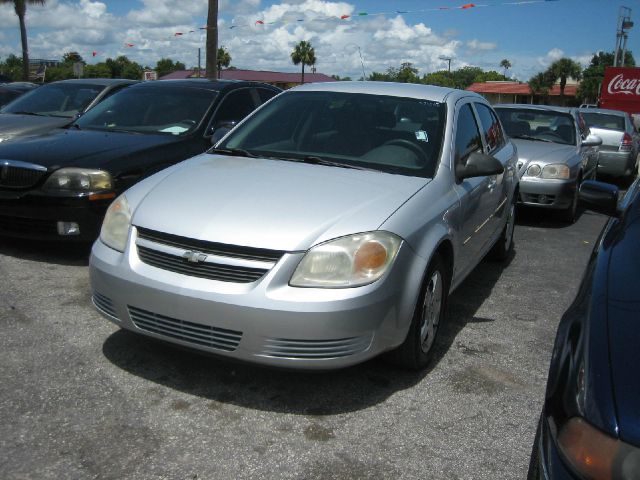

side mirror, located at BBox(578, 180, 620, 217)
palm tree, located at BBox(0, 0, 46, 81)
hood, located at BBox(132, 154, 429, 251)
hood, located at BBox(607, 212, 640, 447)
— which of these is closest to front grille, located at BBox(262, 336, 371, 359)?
hood, located at BBox(132, 154, 429, 251)

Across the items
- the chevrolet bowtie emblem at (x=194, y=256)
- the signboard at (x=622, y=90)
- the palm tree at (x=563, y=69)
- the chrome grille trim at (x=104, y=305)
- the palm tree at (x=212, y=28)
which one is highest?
the palm tree at (x=563, y=69)

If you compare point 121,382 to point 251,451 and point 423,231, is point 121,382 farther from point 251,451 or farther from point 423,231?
point 423,231

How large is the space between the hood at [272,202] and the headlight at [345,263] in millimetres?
54

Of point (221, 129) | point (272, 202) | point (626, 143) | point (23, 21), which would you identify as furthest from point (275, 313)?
point (23, 21)

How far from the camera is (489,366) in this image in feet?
12.4

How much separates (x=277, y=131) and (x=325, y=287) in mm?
1828

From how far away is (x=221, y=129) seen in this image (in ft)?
17.3

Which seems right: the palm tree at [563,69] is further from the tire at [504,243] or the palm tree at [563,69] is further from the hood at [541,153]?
the tire at [504,243]

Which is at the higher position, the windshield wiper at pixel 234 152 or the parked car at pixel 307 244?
the windshield wiper at pixel 234 152

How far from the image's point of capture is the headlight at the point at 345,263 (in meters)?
2.96

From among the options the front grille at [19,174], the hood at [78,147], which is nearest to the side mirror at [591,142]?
the hood at [78,147]

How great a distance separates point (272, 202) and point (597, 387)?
6.39ft

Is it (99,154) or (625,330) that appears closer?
(625,330)

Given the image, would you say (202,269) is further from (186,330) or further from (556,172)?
(556,172)
